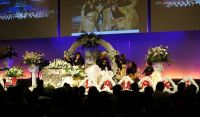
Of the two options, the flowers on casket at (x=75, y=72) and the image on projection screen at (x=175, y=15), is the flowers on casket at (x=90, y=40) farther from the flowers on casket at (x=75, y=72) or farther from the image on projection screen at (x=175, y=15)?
the image on projection screen at (x=175, y=15)

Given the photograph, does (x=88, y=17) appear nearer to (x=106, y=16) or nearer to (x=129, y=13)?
(x=106, y=16)

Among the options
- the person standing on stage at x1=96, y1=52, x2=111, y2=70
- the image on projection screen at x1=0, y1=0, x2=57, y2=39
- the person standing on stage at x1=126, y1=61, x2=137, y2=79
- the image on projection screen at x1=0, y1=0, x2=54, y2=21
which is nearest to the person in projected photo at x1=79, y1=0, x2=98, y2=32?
the image on projection screen at x1=0, y1=0, x2=57, y2=39

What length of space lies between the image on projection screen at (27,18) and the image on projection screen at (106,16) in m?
0.86

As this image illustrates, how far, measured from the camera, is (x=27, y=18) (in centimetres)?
1352

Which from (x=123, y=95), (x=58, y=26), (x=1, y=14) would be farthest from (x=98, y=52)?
(x=123, y=95)

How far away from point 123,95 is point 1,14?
1073 cm

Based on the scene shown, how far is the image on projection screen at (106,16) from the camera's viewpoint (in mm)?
11852

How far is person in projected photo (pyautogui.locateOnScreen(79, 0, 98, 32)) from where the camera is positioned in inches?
493

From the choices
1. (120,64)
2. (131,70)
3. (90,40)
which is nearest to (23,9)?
(90,40)

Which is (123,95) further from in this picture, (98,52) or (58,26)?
(58,26)

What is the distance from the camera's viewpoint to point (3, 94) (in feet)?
15.9

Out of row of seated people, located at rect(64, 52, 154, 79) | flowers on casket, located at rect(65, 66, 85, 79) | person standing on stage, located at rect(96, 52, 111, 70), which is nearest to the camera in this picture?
flowers on casket, located at rect(65, 66, 85, 79)

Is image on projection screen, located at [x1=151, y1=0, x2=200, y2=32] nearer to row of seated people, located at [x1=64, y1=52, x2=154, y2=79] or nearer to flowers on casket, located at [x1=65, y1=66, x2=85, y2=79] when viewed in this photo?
row of seated people, located at [x1=64, y1=52, x2=154, y2=79]

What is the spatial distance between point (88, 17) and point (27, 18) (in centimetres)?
226
